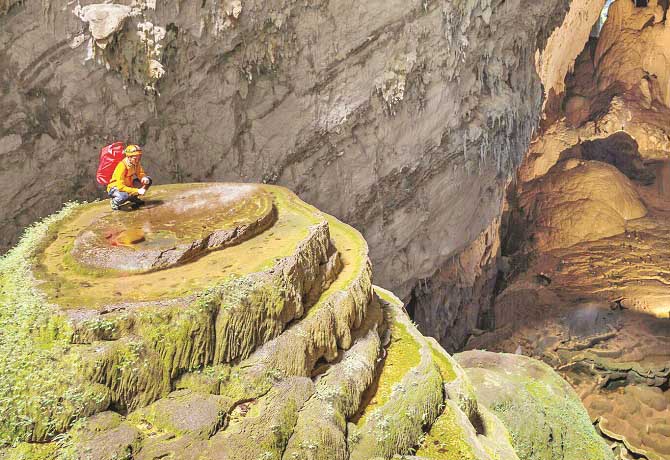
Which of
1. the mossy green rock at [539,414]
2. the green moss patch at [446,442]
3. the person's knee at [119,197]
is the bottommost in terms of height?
the mossy green rock at [539,414]

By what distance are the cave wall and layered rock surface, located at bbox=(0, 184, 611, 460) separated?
2974mm

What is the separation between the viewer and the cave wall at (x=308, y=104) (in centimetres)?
729

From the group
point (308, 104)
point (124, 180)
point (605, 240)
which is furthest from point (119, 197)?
point (605, 240)

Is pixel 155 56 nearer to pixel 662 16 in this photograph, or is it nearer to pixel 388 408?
pixel 388 408

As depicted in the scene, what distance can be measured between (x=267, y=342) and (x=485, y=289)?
40.2ft

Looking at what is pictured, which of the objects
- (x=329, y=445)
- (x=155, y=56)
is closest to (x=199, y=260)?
(x=329, y=445)

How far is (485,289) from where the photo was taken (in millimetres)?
14914

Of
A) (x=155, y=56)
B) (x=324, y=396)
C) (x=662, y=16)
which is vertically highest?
(x=662, y=16)

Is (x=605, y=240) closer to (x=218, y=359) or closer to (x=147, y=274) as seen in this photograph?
(x=218, y=359)

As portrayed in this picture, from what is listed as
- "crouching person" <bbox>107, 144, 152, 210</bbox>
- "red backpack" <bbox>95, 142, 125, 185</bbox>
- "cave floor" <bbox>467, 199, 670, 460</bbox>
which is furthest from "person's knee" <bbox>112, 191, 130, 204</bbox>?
"cave floor" <bbox>467, 199, 670, 460</bbox>

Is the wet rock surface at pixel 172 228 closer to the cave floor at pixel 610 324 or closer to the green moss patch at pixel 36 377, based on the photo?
the green moss patch at pixel 36 377

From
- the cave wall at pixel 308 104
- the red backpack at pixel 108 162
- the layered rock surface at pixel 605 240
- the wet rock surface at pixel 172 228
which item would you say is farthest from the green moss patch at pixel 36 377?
the layered rock surface at pixel 605 240

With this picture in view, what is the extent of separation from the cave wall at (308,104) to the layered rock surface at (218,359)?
9.76 feet

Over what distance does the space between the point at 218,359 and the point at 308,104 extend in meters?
6.92
